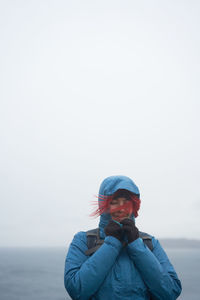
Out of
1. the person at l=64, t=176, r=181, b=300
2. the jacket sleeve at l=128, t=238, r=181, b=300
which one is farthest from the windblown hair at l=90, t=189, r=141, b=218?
the jacket sleeve at l=128, t=238, r=181, b=300

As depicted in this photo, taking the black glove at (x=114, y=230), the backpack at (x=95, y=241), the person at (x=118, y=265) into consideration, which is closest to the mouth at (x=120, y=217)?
the person at (x=118, y=265)

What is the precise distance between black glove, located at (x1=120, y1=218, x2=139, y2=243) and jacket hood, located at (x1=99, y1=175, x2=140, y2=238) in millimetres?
233

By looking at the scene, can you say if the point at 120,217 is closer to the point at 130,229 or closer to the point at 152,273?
the point at 130,229

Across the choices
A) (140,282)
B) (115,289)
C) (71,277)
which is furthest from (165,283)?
(71,277)

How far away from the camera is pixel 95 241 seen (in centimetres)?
281

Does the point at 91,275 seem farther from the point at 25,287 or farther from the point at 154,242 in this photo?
the point at 25,287

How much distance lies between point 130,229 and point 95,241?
387mm

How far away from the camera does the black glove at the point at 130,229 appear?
2631mm

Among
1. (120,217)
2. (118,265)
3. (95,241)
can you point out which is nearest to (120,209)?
(120,217)

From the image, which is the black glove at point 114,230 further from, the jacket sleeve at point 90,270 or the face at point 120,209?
the face at point 120,209

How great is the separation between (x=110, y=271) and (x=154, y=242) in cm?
56

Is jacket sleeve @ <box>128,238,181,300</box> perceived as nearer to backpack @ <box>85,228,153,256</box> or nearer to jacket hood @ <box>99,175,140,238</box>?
backpack @ <box>85,228,153,256</box>

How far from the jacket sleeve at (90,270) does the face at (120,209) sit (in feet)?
0.83

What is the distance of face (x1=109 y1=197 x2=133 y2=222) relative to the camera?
111 inches
